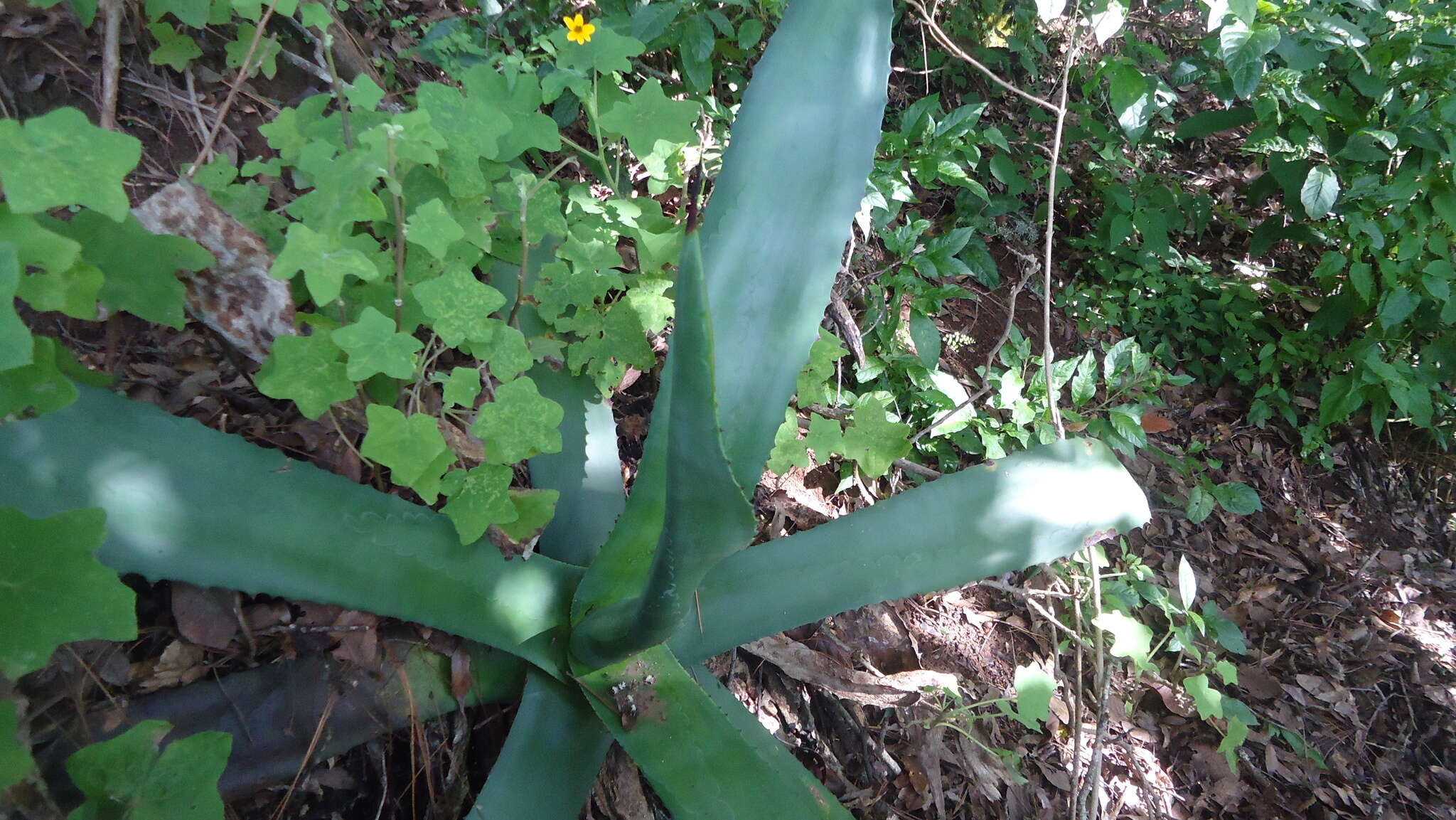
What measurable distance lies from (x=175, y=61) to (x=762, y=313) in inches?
41.1

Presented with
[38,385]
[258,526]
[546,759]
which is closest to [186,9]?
[38,385]

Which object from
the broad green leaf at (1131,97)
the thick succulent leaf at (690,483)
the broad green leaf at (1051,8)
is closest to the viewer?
the thick succulent leaf at (690,483)

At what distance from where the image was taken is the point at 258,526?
35.5 inches

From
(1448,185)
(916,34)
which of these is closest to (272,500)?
(916,34)

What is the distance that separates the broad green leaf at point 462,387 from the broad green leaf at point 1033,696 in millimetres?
1074

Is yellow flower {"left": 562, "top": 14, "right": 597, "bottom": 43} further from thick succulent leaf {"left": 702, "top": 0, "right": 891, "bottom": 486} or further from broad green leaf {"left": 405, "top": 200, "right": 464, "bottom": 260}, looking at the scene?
broad green leaf {"left": 405, "top": 200, "right": 464, "bottom": 260}

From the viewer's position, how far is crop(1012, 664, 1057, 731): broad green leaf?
1.38 meters

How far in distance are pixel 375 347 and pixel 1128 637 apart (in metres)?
1.44

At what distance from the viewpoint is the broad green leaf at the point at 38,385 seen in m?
0.75

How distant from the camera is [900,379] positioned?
6.20ft

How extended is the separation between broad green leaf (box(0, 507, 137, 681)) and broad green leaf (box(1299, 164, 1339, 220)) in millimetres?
2741

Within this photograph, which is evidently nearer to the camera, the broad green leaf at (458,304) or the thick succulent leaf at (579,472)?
the broad green leaf at (458,304)

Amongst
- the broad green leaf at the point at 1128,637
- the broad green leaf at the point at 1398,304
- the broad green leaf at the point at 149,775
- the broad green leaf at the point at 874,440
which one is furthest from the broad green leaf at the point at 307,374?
the broad green leaf at the point at 1398,304

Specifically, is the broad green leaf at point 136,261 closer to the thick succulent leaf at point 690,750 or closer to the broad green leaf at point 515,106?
the broad green leaf at point 515,106
